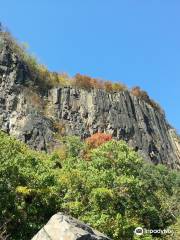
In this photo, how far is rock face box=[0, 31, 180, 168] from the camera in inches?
2891

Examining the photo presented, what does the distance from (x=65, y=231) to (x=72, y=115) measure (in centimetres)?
6835

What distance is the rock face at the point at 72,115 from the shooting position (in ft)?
241

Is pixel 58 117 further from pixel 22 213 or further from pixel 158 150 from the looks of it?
pixel 22 213

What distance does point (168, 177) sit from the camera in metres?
68.5

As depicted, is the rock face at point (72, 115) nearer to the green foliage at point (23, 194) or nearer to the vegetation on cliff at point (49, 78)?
the vegetation on cliff at point (49, 78)

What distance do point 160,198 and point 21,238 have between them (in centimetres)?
2673

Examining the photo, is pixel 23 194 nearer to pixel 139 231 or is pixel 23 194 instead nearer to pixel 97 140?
pixel 139 231

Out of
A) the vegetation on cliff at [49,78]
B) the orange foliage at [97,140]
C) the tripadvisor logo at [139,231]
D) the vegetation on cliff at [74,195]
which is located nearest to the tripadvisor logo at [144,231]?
the tripadvisor logo at [139,231]

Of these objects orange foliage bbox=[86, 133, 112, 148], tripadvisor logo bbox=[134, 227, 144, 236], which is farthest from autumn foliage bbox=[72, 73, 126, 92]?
tripadvisor logo bbox=[134, 227, 144, 236]

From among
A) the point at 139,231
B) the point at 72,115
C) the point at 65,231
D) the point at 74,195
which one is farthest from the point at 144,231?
the point at 72,115

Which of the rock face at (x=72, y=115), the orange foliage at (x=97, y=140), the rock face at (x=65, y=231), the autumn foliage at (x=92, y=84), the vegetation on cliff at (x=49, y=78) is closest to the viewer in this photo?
the rock face at (x=65, y=231)

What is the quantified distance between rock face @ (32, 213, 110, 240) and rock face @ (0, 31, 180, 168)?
5433 cm

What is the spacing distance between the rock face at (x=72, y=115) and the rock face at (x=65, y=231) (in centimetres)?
5433

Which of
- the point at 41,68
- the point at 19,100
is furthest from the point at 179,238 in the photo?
the point at 41,68
